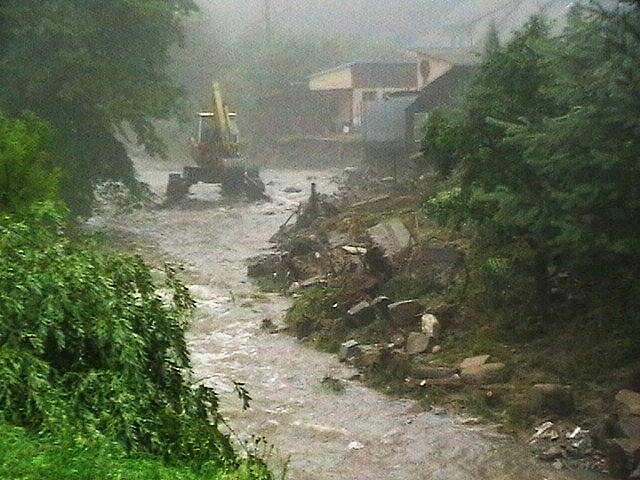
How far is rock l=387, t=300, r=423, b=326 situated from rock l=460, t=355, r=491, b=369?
173cm

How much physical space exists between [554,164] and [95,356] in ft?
20.2

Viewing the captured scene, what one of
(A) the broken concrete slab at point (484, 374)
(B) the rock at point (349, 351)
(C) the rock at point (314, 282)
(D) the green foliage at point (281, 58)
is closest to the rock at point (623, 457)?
(A) the broken concrete slab at point (484, 374)

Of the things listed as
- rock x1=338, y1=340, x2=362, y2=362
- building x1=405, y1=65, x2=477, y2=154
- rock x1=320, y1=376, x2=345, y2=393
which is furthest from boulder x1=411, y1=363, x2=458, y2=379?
building x1=405, y1=65, x2=477, y2=154

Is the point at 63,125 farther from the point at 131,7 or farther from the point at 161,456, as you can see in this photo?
the point at 161,456

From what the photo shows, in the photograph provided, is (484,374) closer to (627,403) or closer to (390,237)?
(627,403)

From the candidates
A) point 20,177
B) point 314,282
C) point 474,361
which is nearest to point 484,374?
point 474,361

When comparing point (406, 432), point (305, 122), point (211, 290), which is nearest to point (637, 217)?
point (406, 432)

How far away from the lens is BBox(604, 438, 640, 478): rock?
820 centimetres

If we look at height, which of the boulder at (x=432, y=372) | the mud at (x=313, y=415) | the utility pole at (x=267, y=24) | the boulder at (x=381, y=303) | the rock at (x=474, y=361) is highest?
the utility pole at (x=267, y=24)

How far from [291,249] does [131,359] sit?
42.0 ft

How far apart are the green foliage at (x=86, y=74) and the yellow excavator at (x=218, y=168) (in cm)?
485

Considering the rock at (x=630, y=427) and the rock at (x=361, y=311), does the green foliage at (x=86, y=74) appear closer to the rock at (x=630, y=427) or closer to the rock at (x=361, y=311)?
the rock at (x=361, y=311)

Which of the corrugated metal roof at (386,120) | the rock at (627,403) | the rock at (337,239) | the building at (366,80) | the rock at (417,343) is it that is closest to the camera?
the rock at (627,403)

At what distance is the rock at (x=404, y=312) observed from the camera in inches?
523
